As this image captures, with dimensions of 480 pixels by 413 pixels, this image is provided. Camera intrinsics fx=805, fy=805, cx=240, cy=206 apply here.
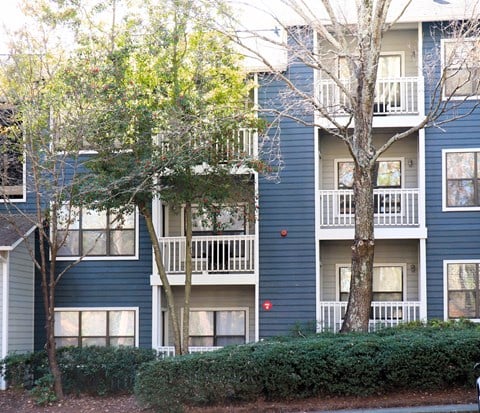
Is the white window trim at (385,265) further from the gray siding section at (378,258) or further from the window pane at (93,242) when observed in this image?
the window pane at (93,242)

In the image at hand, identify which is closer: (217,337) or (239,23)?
(239,23)

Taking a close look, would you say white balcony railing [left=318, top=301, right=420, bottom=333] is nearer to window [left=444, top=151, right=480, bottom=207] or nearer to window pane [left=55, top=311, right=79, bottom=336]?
window [left=444, top=151, right=480, bottom=207]

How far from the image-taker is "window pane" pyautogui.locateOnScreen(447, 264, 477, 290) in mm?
20641

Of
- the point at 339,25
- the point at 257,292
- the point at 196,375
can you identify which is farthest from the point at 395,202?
the point at 196,375

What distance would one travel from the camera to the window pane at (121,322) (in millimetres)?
21703

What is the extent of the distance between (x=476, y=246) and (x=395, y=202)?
2337mm

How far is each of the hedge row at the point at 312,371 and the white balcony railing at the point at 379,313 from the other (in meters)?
5.61

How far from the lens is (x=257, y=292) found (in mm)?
20750

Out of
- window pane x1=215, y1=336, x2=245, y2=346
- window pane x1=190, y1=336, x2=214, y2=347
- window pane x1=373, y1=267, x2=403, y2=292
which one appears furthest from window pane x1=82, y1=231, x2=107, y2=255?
window pane x1=373, y1=267, x2=403, y2=292

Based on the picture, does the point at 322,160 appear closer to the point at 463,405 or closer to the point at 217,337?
the point at 217,337

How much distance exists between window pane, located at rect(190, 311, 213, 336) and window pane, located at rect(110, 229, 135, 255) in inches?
98.9

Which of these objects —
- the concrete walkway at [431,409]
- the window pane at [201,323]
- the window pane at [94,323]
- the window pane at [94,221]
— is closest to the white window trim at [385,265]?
the window pane at [201,323]

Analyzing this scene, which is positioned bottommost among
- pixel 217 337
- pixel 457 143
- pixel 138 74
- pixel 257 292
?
pixel 217 337

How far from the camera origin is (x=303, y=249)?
21016mm
